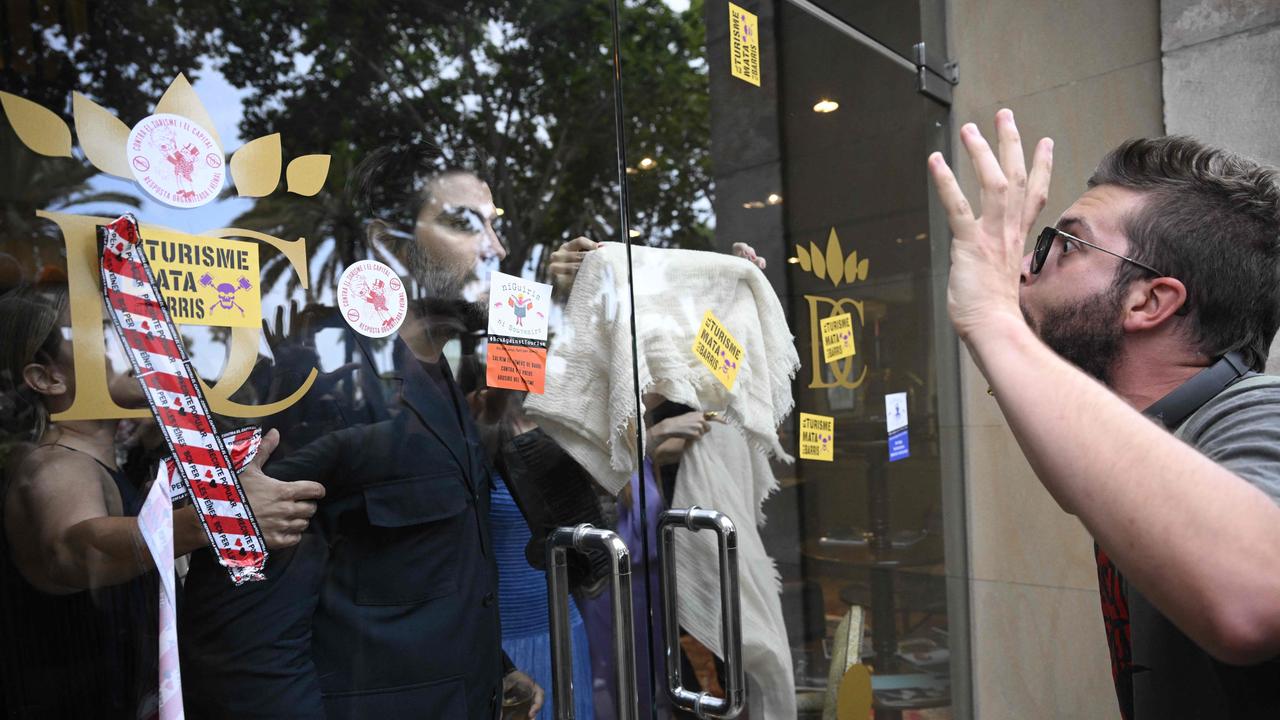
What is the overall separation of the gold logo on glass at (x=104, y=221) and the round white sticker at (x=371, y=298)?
0.10 m

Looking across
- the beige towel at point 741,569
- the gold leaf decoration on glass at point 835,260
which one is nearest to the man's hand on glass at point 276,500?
the beige towel at point 741,569

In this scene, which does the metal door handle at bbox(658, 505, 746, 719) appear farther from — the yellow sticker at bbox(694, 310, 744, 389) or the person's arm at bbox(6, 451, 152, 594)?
the person's arm at bbox(6, 451, 152, 594)

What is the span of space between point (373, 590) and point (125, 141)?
0.81 meters

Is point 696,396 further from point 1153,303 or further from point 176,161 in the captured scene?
point 176,161

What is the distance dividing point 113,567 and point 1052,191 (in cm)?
328

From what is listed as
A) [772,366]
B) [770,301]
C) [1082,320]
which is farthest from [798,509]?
[1082,320]

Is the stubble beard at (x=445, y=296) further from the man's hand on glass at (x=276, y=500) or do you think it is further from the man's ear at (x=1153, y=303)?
the man's ear at (x=1153, y=303)

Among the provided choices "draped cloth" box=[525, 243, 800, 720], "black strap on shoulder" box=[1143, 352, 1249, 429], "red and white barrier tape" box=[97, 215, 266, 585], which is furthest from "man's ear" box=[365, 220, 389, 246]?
"black strap on shoulder" box=[1143, 352, 1249, 429]

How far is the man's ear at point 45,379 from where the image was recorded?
130 centimetres

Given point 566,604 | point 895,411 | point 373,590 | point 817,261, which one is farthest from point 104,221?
point 895,411

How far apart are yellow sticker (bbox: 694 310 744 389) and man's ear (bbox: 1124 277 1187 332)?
3.25 feet

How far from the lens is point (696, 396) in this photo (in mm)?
2260

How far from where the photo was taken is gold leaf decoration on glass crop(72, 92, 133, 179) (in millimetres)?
1349

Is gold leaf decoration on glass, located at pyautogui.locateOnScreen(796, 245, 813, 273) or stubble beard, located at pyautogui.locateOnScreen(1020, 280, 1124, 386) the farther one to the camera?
gold leaf decoration on glass, located at pyautogui.locateOnScreen(796, 245, 813, 273)
